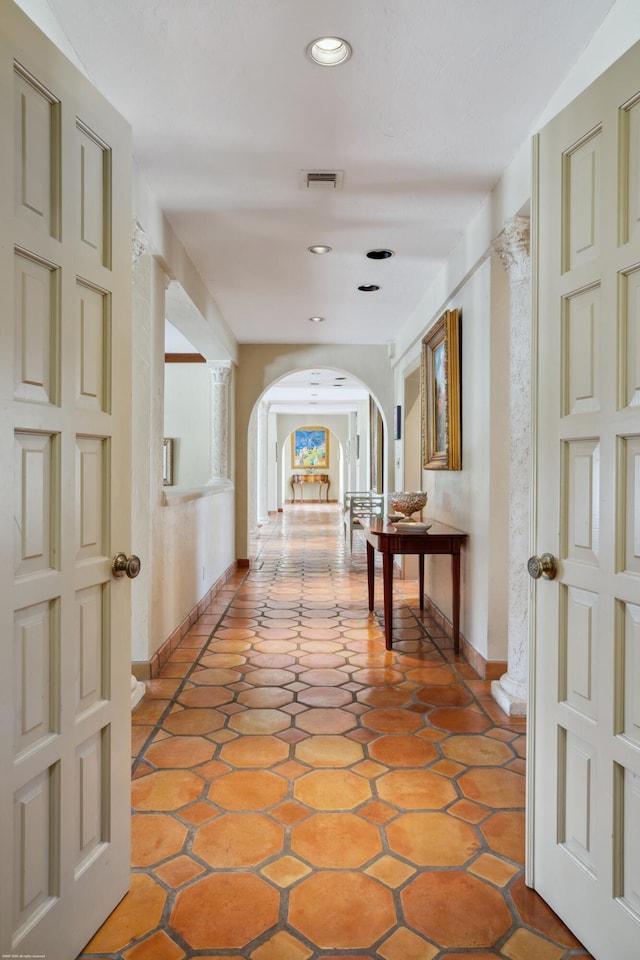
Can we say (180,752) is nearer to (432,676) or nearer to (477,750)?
(477,750)

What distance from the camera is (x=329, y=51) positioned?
6.84 ft

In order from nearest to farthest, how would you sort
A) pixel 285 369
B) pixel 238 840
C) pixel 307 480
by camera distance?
pixel 238 840
pixel 285 369
pixel 307 480

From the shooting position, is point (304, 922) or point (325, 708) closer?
point (304, 922)

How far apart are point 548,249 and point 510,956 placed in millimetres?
1748

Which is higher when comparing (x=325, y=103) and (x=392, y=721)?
(x=325, y=103)

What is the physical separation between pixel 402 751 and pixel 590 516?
155cm

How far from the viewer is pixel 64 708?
52.1 inches

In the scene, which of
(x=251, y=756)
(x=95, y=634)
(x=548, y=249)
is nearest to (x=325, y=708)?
(x=251, y=756)

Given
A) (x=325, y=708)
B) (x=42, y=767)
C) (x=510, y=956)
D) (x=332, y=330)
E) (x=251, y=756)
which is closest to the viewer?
(x=42, y=767)

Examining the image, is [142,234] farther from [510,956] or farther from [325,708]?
[510,956]

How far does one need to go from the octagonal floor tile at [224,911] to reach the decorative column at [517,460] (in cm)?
164

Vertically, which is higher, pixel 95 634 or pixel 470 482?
pixel 470 482

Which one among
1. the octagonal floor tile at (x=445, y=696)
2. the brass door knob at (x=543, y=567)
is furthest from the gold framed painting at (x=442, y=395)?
the brass door knob at (x=543, y=567)

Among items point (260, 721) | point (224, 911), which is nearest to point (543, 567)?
point (224, 911)
